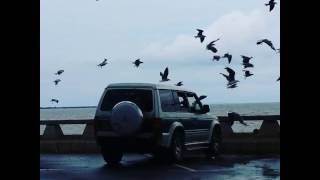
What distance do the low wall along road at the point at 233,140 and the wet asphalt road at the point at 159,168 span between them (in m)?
0.67

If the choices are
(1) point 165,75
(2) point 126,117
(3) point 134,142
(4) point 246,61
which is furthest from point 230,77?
(3) point 134,142

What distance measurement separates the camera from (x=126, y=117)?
12.2m

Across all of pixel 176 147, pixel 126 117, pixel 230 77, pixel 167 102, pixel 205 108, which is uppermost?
pixel 230 77

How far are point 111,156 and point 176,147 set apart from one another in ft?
4.84

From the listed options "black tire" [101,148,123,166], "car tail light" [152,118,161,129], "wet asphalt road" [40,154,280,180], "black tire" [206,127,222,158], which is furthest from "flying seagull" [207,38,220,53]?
"black tire" [206,127,222,158]

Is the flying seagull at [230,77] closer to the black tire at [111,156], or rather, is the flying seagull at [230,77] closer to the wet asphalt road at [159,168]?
the wet asphalt road at [159,168]

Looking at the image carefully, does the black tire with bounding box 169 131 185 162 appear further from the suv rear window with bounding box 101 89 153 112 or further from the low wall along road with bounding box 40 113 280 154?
the low wall along road with bounding box 40 113 280 154

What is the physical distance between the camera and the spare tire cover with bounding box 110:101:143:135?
12.2 meters

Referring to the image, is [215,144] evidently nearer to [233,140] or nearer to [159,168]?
[233,140]
